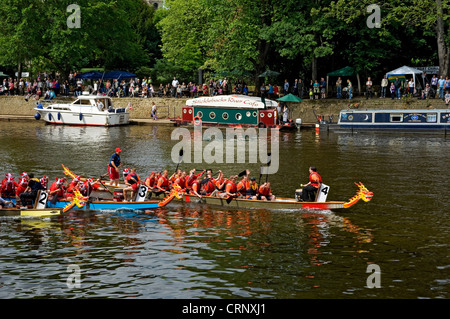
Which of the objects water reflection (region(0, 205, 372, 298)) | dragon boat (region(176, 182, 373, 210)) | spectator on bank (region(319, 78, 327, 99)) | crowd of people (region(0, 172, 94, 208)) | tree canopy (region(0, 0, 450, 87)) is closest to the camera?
water reflection (region(0, 205, 372, 298))

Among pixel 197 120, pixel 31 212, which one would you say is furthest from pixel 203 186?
pixel 197 120

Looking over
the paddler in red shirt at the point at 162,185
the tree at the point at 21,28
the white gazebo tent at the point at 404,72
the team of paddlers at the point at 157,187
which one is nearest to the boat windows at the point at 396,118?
the white gazebo tent at the point at 404,72

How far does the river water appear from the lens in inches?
843

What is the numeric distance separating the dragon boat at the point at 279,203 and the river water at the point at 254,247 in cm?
35

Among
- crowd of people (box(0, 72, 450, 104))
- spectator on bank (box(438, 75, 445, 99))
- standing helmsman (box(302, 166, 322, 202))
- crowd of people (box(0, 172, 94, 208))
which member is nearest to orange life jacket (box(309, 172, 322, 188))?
standing helmsman (box(302, 166, 322, 202))

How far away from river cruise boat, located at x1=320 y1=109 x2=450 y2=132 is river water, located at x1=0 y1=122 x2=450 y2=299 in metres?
15.1

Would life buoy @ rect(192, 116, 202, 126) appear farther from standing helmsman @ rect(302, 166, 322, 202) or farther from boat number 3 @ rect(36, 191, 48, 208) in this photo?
boat number 3 @ rect(36, 191, 48, 208)

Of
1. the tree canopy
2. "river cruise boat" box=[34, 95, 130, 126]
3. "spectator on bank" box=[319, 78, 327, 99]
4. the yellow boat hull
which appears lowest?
the yellow boat hull

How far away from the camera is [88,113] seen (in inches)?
2648

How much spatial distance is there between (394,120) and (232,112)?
15932mm

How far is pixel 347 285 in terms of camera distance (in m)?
21.4

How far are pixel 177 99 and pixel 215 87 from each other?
14.6 feet
